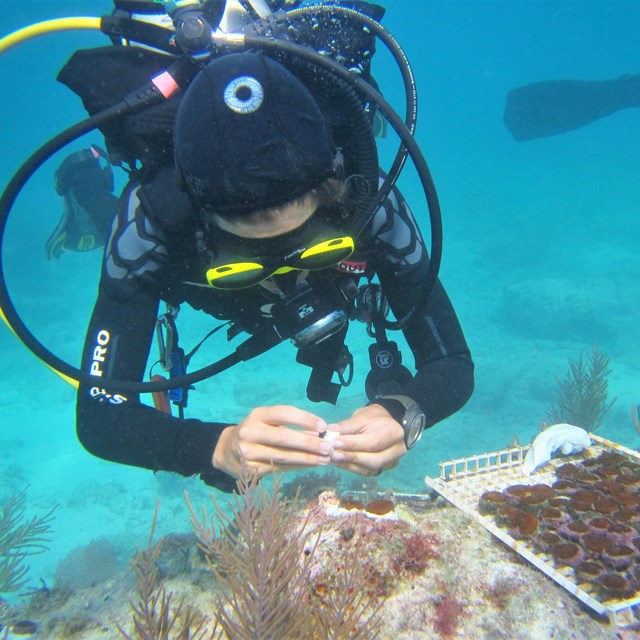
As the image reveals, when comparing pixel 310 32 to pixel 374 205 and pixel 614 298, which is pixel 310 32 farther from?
pixel 614 298

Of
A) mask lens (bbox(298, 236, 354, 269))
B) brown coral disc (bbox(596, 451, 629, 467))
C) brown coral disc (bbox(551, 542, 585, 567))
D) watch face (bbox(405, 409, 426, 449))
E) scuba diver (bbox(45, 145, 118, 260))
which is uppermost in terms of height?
scuba diver (bbox(45, 145, 118, 260))

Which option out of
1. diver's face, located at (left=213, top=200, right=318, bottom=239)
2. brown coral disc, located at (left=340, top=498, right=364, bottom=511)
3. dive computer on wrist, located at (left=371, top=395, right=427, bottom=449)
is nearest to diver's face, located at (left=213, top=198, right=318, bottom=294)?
diver's face, located at (left=213, top=200, right=318, bottom=239)

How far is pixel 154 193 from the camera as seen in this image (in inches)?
95.9

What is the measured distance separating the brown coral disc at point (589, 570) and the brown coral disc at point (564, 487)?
2.03 ft

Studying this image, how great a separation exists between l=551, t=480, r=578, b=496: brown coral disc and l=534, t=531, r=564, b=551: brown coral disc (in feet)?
1.61

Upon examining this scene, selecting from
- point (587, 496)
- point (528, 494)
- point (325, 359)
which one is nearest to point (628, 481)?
point (587, 496)

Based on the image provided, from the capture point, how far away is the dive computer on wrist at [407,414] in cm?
234

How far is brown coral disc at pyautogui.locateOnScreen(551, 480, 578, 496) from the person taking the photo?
2.91 meters

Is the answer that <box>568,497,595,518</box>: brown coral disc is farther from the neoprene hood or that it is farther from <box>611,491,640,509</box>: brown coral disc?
the neoprene hood

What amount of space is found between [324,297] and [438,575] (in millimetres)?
1668

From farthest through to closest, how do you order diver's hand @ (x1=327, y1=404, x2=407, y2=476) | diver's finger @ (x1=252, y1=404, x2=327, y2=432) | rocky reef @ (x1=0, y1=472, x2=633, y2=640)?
diver's hand @ (x1=327, y1=404, x2=407, y2=476) < diver's finger @ (x1=252, y1=404, x2=327, y2=432) < rocky reef @ (x1=0, y1=472, x2=633, y2=640)

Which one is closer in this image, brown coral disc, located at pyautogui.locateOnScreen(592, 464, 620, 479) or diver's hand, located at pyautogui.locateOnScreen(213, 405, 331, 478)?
diver's hand, located at pyautogui.locateOnScreen(213, 405, 331, 478)

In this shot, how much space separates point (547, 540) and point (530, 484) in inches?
29.1

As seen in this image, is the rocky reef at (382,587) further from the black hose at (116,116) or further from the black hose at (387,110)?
the black hose at (387,110)
